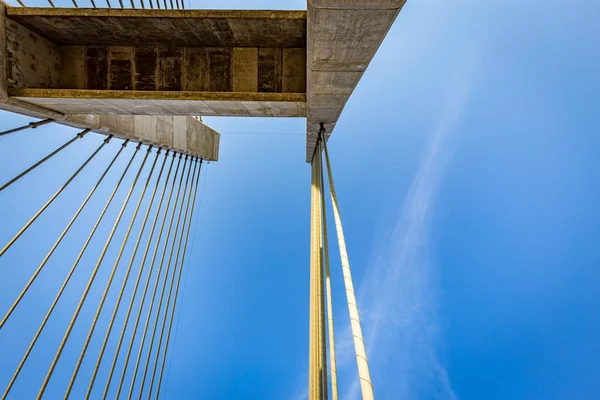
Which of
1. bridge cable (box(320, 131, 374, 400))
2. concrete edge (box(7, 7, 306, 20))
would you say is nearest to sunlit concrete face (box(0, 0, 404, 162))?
concrete edge (box(7, 7, 306, 20))

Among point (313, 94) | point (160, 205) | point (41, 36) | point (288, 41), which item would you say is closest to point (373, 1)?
point (313, 94)

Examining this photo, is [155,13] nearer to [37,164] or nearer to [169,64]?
[169,64]

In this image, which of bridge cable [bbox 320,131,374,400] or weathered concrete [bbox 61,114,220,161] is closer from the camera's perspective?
bridge cable [bbox 320,131,374,400]

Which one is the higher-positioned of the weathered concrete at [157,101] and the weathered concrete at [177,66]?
the weathered concrete at [177,66]

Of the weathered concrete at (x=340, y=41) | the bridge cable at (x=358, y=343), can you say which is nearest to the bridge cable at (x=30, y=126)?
the weathered concrete at (x=340, y=41)

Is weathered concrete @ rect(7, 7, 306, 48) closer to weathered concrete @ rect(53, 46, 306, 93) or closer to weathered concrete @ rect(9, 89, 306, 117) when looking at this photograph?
weathered concrete @ rect(53, 46, 306, 93)

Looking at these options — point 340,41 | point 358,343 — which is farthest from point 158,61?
point 358,343

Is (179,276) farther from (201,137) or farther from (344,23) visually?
(344,23)

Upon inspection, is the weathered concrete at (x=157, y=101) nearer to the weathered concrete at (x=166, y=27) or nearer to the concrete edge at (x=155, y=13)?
the weathered concrete at (x=166, y=27)
